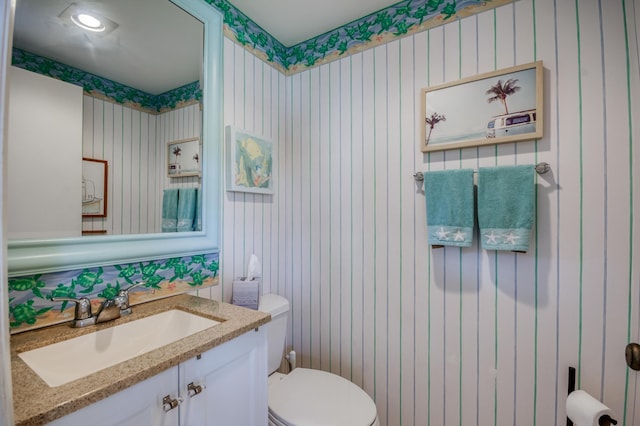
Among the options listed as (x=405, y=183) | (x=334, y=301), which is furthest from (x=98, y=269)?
(x=405, y=183)

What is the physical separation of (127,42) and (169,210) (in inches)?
27.4

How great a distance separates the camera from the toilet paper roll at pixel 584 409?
1.02 m

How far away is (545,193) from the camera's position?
4.02 feet

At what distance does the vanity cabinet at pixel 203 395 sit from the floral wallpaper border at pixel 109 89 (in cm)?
103

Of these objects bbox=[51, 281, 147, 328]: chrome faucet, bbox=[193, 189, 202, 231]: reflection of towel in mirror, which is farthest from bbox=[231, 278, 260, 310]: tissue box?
bbox=[51, 281, 147, 328]: chrome faucet

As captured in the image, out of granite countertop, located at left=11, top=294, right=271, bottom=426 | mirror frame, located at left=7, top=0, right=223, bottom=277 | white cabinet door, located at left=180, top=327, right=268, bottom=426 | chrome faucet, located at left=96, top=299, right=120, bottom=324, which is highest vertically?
mirror frame, located at left=7, top=0, right=223, bottom=277

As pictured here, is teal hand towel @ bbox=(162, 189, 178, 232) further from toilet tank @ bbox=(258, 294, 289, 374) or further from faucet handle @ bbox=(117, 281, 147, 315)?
toilet tank @ bbox=(258, 294, 289, 374)

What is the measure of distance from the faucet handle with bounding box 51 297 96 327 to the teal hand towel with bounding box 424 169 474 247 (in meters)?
1.41

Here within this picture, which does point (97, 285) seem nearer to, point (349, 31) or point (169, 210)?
point (169, 210)

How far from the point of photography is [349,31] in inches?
66.6

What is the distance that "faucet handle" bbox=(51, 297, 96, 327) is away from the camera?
953mm

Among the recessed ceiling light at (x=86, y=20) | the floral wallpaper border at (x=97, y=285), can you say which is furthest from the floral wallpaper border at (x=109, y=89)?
the floral wallpaper border at (x=97, y=285)

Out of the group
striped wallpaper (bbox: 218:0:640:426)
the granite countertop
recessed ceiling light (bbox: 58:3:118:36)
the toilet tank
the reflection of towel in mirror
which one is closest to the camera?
the granite countertop

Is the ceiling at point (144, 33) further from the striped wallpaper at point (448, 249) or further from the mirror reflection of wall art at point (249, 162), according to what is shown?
the mirror reflection of wall art at point (249, 162)
